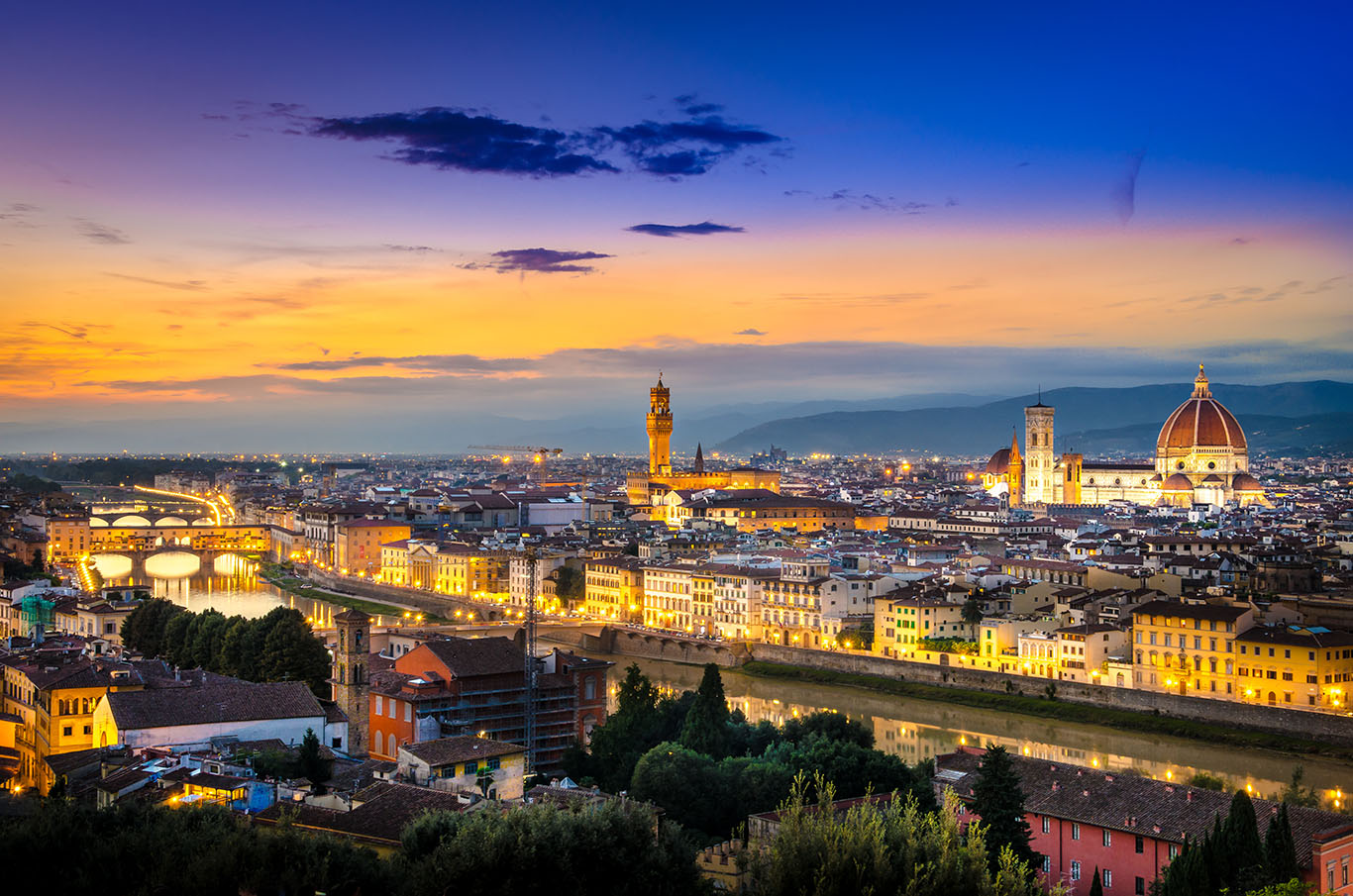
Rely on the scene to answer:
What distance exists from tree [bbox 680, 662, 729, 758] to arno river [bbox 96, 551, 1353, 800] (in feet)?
10.2

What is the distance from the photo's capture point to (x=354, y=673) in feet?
47.7

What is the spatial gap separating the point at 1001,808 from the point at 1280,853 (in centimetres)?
182

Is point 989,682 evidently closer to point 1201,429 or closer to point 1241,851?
point 1241,851

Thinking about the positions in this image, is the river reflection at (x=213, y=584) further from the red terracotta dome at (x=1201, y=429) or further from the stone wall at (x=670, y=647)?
the red terracotta dome at (x=1201, y=429)

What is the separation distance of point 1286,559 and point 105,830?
Answer: 23497 millimetres

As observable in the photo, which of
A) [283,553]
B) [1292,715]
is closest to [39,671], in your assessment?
[1292,715]

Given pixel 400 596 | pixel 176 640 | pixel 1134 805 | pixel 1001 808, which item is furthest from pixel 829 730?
pixel 400 596

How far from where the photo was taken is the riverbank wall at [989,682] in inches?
681

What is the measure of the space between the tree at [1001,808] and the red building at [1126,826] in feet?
2.38

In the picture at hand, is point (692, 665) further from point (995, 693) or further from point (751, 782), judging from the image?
point (751, 782)

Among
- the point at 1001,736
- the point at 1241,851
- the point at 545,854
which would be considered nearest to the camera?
the point at 545,854

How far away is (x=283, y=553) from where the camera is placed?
171ft

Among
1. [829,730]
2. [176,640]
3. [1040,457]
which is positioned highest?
[1040,457]

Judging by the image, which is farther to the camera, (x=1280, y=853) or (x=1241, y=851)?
(x=1241, y=851)
